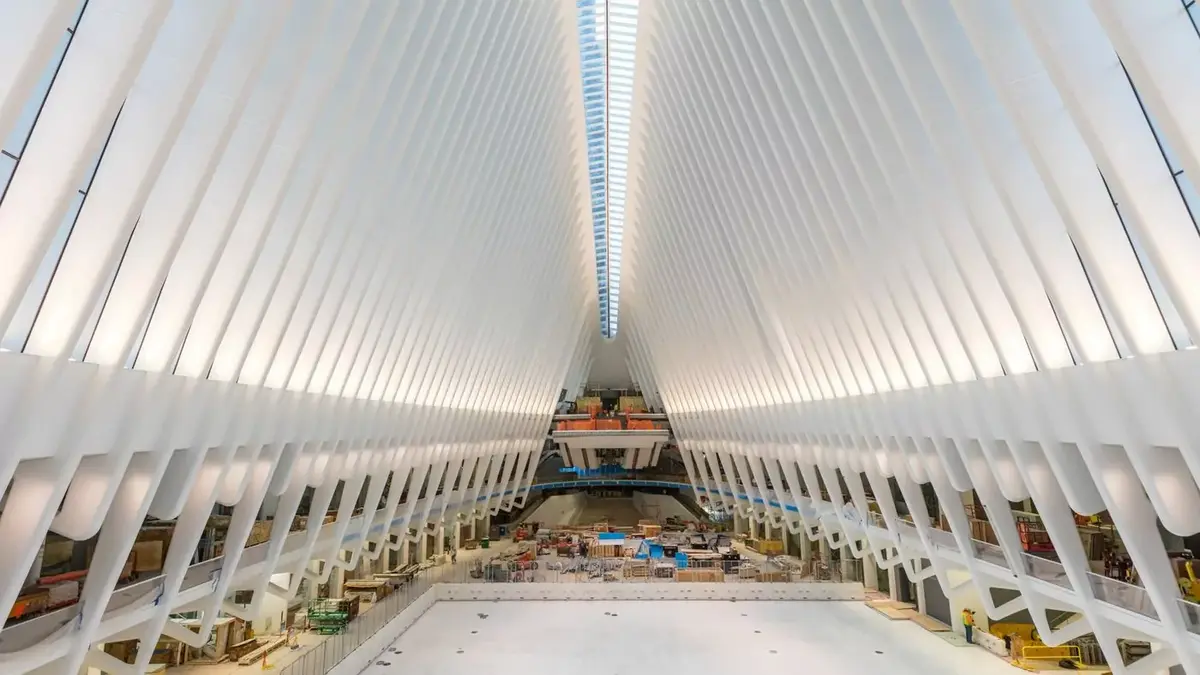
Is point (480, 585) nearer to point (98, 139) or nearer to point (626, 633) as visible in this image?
point (626, 633)

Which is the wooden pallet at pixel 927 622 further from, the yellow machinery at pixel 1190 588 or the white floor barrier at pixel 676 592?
the yellow machinery at pixel 1190 588

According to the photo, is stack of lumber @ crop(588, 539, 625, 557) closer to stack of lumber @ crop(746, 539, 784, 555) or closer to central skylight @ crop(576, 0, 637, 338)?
stack of lumber @ crop(746, 539, 784, 555)

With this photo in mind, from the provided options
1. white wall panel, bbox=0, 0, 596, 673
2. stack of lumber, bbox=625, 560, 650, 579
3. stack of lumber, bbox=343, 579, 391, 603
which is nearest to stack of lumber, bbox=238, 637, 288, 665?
white wall panel, bbox=0, 0, 596, 673

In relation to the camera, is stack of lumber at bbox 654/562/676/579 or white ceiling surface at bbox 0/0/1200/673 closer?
white ceiling surface at bbox 0/0/1200/673

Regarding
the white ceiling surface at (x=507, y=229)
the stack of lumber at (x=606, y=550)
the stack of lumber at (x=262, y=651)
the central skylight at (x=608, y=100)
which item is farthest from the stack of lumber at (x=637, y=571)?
the central skylight at (x=608, y=100)

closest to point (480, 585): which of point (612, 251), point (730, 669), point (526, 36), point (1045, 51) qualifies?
point (730, 669)

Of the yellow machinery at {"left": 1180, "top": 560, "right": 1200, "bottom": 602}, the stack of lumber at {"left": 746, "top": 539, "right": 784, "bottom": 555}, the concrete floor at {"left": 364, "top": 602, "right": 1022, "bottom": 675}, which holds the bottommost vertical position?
the concrete floor at {"left": 364, "top": 602, "right": 1022, "bottom": 675}

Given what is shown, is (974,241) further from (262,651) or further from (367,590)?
(367,590)
